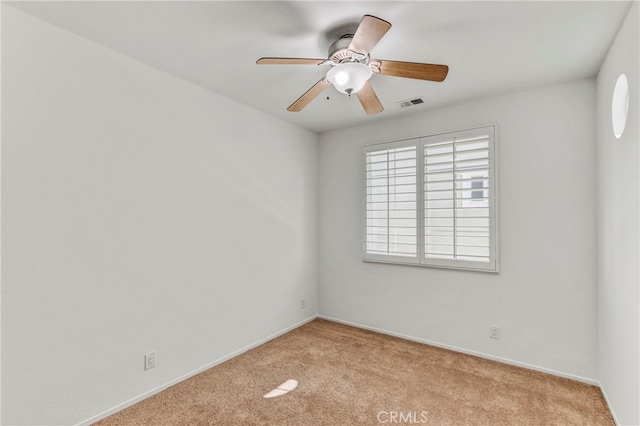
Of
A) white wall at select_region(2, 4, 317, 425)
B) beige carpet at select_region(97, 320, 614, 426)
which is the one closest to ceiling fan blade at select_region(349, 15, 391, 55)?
white wall at select_region(2, 4, 317, 425)

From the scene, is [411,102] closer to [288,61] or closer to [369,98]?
[369,98]

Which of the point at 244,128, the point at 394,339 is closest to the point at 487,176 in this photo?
the point at 394,339

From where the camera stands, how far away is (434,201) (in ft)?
10.5

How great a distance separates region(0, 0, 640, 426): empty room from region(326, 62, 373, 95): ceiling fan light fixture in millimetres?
12

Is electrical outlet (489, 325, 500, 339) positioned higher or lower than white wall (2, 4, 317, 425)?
lower

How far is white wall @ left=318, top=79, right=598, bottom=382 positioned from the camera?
2.52 meters

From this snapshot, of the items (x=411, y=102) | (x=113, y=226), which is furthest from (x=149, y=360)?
(x=411, y=102)

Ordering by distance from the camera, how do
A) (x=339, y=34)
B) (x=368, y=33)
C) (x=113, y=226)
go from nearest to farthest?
1. (x=368, y=33)
2. (x=339, y=34)
3. (x=113, y=226)

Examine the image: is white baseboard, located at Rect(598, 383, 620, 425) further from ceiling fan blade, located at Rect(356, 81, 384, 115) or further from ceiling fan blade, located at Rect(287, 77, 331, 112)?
ceiling fan blade, located at Rect(287, 77, 331, 112)

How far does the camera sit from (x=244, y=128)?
3123 millimetres

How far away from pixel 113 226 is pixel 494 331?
335 centimetres

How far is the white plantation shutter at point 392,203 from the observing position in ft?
11.1

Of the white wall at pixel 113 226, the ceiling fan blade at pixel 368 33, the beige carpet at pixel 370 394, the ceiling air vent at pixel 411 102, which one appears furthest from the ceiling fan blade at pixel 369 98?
the beige carpet at pixel 370 394

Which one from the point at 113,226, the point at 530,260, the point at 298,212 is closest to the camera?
the point at 113,226
